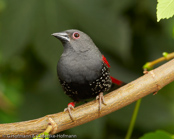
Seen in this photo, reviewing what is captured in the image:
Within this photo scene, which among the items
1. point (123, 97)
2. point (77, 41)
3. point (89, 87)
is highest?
point (77, 41)

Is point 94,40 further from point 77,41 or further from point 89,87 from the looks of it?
point 89,87

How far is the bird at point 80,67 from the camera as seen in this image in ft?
8.18

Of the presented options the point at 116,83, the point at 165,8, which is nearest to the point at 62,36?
the point at 116,83

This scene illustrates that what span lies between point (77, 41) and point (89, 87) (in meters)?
0.40

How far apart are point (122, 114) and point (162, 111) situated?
1.46ft

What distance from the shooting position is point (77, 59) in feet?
8.29

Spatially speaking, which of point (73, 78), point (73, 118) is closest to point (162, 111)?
point (73, 78)

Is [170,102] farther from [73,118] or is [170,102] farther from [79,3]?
[73,118]

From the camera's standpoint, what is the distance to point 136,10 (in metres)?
3.34

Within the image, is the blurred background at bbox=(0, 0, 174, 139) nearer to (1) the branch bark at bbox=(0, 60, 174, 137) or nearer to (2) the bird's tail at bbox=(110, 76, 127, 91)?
(2) the bird's tail at bbox=(110, 76, 127, 91)

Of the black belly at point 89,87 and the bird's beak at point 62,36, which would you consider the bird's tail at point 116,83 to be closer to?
the black belly at point 89,87

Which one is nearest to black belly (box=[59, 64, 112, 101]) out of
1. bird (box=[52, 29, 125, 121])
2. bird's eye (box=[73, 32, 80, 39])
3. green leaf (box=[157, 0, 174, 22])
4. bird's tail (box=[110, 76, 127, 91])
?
bird (box=[52, 29, 125, 121])

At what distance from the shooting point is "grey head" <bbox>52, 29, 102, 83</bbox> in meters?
2.49

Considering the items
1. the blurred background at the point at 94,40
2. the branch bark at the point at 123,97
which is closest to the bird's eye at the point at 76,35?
the blurred background at the point at 94,40
